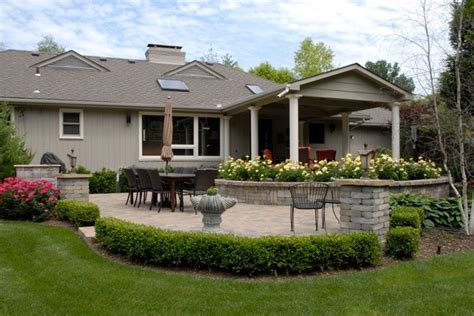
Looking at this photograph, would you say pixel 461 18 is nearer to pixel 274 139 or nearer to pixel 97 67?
pixel 274 139

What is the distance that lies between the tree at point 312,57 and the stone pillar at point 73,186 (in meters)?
38.7

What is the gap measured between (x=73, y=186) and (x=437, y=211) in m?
6.61

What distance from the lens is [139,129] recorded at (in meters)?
14.6

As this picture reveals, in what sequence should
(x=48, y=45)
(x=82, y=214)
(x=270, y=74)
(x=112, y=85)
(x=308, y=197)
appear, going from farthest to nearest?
1. (x=48, y=45)
2. (x=270, y=74)
3. (x=112, y=85)
4. (x=82, y=214)
5. (x=308, y=197)

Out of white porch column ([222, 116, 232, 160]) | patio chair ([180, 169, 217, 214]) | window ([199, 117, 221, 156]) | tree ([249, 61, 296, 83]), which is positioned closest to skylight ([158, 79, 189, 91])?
window ([199, 117, 221, 156])

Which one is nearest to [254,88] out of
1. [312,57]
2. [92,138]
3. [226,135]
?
[226,135]

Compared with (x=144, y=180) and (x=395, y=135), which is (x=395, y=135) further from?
(x=144, y=180)

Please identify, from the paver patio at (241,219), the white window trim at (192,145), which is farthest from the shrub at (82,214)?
the white window trim at (192,145)

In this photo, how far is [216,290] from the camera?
4352mm

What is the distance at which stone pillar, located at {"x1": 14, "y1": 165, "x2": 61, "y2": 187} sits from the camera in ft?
28.8

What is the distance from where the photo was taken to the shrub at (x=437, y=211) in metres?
7.31

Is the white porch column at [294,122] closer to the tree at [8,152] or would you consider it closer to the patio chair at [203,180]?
the patio chair at [203,180]

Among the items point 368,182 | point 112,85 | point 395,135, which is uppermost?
point 112,85

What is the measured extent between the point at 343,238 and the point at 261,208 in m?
4.55
